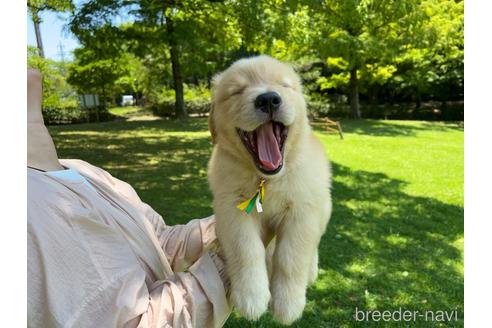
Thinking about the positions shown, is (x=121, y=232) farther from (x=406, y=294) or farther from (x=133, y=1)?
(x=133, y=1)

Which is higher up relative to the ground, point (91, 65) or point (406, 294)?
point (91, 65)

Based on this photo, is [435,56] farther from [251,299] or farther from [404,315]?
[251,299]

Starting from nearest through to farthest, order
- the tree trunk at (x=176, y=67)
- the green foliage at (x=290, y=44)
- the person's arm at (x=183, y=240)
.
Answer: the person's arm at (x=183, y=240), the green foliage at (x=290, y=44), the tree trunk at (x=176, y=67)

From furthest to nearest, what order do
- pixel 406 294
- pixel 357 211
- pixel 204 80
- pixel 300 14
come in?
pixel 204 80
pixel 300 14
pixel 357 211
pixel 406 294

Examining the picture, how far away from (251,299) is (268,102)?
0.72 meters

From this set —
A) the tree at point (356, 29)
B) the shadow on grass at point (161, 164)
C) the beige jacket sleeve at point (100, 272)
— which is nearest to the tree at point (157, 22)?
the tree at point (356, 29)

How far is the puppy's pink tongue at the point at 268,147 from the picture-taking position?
1538mm

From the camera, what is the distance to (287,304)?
5.19 feet

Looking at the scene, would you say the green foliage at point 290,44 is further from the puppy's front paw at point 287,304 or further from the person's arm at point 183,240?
the puppy's front paw at point 287,304

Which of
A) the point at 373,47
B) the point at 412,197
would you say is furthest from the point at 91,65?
the point at 412,197

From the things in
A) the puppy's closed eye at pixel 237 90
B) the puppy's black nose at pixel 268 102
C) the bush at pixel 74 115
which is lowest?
the puppy's black nose at pixel 268 102

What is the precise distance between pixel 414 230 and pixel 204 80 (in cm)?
1907

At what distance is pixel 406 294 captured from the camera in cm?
409

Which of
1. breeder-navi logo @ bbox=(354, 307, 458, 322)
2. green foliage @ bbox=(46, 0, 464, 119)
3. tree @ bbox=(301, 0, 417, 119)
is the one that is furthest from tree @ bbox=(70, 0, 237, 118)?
breeder-navi logo @ bbox=(354, 307, 458, 322)
